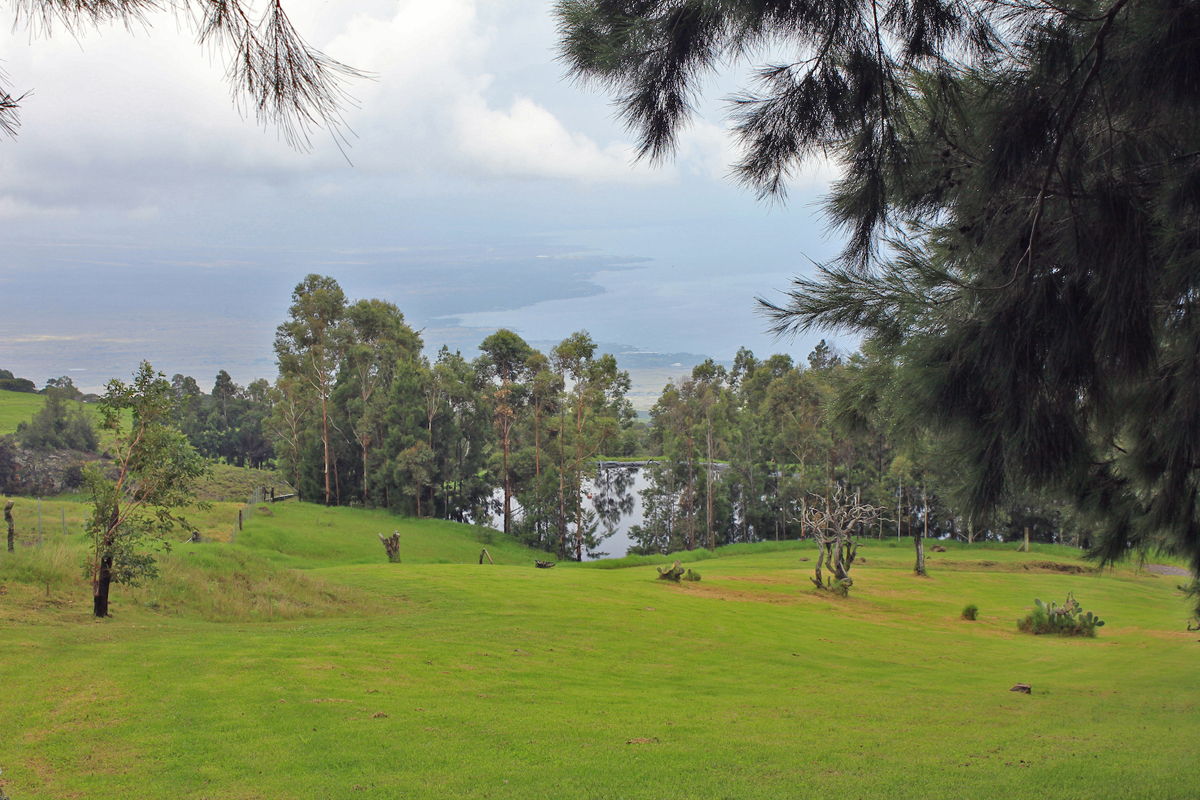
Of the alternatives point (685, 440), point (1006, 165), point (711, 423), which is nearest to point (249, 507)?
point (685, 440)

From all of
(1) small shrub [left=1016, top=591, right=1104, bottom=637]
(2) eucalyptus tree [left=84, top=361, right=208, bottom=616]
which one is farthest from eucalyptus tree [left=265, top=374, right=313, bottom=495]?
(1) small shrub [left=1016, top=591, right=1104, bottom=637]

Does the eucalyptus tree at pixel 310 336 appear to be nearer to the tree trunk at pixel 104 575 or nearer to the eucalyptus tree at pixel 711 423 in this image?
the eucalyptus tree at pixel 711 423

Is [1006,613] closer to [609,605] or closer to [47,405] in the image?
[609,605]

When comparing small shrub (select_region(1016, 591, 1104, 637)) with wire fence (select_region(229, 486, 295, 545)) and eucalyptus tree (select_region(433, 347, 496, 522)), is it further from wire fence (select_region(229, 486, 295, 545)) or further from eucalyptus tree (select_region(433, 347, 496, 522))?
eucalyptus tree (select_region(433, 347, 496, 522))

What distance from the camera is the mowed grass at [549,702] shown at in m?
4.93

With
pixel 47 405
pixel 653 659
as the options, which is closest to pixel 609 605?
pixel 653 659

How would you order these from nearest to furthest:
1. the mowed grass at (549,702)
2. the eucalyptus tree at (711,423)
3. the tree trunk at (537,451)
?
the mowed grass at (549,702) < the tree trunk at (537,451) < the eucalyptus tree at (711,423)

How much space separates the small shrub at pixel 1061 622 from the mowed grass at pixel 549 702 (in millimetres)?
931

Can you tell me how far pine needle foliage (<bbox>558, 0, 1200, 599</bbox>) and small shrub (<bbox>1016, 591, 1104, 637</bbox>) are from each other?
52.0 ft

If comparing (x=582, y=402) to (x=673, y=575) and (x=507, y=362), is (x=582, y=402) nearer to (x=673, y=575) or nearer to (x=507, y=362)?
(x=507, y=362)

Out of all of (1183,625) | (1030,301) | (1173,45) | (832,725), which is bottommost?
(1183,625)

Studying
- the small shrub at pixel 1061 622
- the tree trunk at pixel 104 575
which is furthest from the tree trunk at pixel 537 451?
the tree trunk at pixel 104 575

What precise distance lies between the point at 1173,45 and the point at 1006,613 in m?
20.7

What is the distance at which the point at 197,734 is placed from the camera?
213 inches
